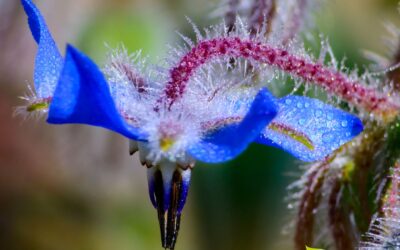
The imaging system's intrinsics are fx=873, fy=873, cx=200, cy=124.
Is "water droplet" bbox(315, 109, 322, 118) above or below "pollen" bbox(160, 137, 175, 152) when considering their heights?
above

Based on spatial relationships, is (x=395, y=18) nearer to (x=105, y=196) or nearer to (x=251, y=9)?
(x=105, y=196)

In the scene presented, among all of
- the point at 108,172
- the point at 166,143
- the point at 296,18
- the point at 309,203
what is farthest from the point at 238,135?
the point at 108,172

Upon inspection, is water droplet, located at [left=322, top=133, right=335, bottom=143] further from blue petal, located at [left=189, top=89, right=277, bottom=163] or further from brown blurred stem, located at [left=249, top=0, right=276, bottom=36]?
brown blurred stem, located at [left=249, top=0, right=276, bottom=36]

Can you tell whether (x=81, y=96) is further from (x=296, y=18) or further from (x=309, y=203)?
A: (x=296, y=18)

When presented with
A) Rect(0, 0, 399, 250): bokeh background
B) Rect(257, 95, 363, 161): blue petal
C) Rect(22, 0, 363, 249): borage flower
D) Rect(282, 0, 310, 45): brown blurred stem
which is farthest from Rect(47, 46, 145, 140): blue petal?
Rect(0, 0, 399, 250): bokeh background

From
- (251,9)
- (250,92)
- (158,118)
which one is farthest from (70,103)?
(251,9)

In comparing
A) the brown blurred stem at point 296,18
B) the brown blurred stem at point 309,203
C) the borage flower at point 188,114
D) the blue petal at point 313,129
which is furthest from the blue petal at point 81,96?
the brown blurred stem at point 296,18

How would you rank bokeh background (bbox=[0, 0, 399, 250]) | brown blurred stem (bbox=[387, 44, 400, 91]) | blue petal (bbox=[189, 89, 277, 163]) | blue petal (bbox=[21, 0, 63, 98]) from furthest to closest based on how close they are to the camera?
bokeh background (bbox=[0, 0, 399, 250]) → brown blurred stem (bbox=[387, 44, 400, 91]) → blue petal (bbox=[21, 0, 63, 98]) → blue petal (bbox=[189, 89, 277, 163])
